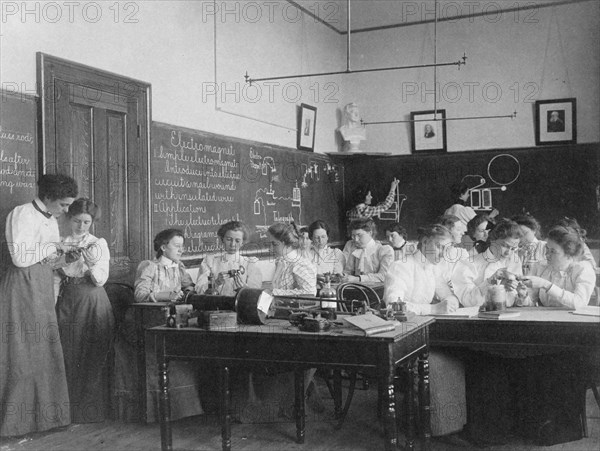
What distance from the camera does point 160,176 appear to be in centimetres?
575

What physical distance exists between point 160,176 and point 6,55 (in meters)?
1.76

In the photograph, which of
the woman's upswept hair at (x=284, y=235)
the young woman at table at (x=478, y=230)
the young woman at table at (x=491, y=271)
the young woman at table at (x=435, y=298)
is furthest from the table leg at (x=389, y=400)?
the young woman at table at (x=478, y=230)

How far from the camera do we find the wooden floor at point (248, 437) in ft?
12.9

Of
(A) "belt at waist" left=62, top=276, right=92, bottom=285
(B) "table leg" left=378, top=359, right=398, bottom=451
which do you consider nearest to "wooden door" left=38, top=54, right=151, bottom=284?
(A) "belt at waist" left=62, top=276, right=92, bottom=285

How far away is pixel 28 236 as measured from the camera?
13.3 ft

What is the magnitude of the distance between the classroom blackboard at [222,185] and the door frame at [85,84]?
107 mm

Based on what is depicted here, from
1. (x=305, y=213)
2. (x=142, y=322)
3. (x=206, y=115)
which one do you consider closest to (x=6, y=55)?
(x=142, y=322)

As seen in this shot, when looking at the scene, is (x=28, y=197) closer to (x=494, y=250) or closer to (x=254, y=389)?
(x=254, y=389)

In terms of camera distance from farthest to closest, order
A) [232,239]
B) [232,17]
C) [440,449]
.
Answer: [232,17]
[232,239]
[440,449]

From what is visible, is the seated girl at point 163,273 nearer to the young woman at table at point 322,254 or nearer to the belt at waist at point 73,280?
the belt at waist at point 73,280

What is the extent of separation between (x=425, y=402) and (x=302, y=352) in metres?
0.89

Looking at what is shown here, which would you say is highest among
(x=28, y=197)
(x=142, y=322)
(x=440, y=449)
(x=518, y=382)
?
(x=28, y=197)

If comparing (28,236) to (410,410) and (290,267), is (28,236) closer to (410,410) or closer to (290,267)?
(290,267)

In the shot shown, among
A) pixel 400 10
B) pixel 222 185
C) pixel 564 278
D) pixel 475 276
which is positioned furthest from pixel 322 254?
pixel 400 10
